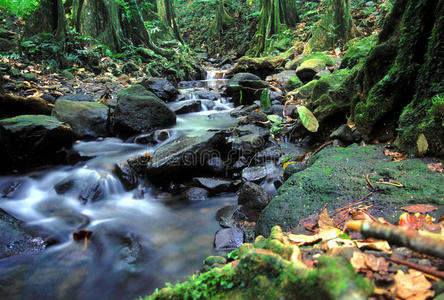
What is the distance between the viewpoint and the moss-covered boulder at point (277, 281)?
101cm

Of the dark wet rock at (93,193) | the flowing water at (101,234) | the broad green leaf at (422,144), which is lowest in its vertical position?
the flowing water at (101,234)

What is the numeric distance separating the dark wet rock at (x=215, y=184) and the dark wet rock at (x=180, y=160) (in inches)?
11.1

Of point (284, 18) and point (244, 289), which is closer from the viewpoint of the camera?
point (244, 289)

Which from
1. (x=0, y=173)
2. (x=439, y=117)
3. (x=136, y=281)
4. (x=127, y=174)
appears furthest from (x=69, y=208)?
(x=439, y=117)

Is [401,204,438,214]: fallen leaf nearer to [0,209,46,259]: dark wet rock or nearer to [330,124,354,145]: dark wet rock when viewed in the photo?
[330,124,354,145]: dark wet rock

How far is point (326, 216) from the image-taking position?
2.13 meters

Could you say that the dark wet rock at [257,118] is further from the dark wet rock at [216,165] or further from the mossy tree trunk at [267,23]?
the mossy tree trunk at [267,23]

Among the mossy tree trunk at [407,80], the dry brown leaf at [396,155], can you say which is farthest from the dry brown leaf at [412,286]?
the dry brown leaf at [396,155]

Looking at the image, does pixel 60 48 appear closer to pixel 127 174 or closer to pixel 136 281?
pixel 127 174

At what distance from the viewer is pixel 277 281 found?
116cm

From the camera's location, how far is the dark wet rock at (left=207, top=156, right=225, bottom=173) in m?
5.16

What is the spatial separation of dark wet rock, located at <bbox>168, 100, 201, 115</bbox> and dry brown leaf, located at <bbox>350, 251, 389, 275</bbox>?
8127 mm

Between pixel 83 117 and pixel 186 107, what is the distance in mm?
3405

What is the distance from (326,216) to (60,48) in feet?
36.6
